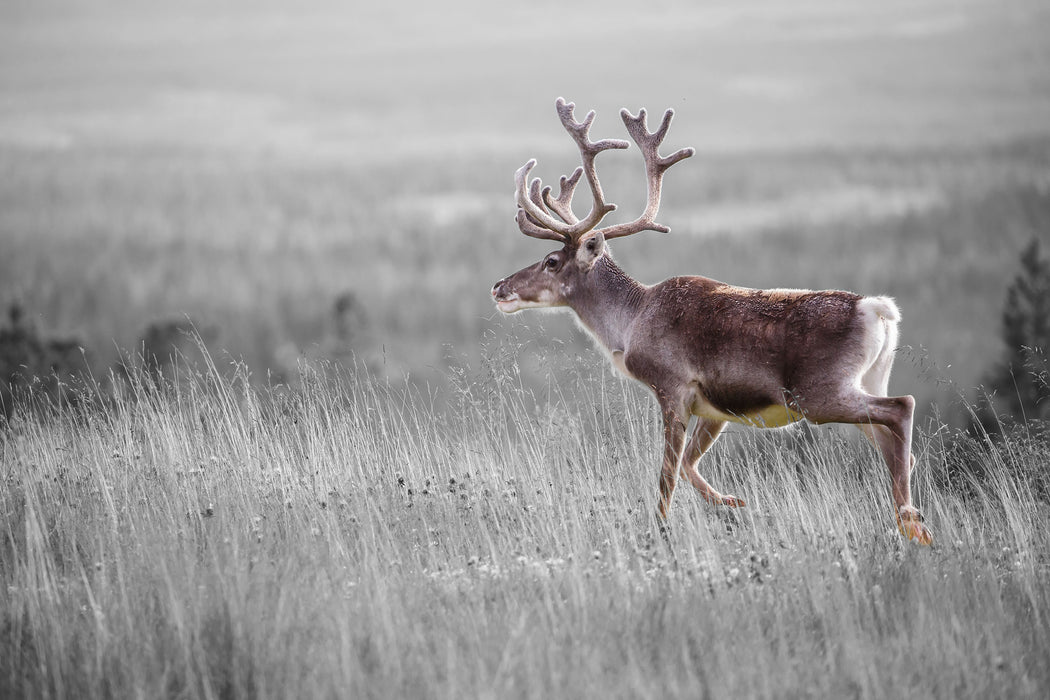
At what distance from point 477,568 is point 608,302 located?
2839 mm

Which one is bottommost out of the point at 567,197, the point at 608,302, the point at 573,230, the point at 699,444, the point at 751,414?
the point at 699,444

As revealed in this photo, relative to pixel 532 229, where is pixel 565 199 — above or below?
above

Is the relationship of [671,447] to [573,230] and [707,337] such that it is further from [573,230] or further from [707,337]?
[573,230]

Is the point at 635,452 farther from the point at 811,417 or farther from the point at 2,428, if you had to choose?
the point at 2,428

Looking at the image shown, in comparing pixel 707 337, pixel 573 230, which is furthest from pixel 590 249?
pixel 707 337

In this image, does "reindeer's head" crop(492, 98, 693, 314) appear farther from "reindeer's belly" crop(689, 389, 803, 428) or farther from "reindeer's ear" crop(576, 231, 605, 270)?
"reindeer's belly" crop(689, 389, 803, 428)

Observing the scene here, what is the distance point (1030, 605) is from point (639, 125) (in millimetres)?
4431

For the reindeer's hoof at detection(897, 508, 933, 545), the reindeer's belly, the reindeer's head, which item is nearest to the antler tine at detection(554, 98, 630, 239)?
the reindeer's head

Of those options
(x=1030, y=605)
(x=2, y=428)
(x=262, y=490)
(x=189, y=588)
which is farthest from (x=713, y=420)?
(x=2, y=428)

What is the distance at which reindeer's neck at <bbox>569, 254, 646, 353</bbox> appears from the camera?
7438 millimetres

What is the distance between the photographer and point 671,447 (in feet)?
21.8

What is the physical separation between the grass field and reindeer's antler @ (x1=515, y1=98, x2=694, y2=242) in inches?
46.0

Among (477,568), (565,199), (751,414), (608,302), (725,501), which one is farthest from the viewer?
(565,199)

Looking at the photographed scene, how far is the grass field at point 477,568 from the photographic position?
4.31m
